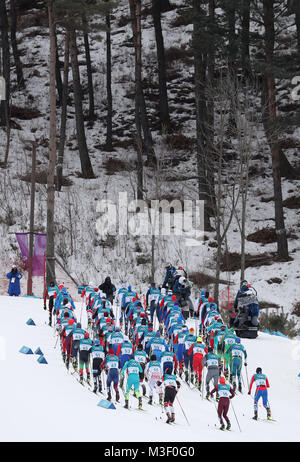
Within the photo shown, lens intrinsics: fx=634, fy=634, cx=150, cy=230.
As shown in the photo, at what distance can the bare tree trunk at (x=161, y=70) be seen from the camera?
39.7 m

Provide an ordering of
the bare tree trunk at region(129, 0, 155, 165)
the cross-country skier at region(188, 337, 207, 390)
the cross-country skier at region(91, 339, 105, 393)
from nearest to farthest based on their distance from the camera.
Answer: the cross-country skier at region(91, 339, 105, 393) < the cross-country skier at region(188, 337, 207, 390) < the bare tree trunk at region(129, 0, 155, 165)

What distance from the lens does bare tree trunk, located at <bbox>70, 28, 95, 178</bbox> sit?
35000 millimetres

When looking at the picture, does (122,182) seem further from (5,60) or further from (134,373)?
(134,373)

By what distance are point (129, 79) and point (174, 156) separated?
1021 centimetres

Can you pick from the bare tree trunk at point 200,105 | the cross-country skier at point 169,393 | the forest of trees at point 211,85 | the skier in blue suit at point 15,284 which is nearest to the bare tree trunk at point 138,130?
the forest of trees at point 211,85

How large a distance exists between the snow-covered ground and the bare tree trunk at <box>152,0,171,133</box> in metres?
24.6

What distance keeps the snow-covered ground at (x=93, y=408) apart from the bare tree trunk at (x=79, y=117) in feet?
60.1

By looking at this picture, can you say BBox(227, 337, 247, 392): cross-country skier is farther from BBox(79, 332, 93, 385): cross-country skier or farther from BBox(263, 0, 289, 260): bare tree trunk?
BBox(263, 0, 289, 260): bare tree trunk

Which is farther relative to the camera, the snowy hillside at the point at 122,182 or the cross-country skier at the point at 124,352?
the snowy hillside at the point at 122,182

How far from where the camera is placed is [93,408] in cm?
1227

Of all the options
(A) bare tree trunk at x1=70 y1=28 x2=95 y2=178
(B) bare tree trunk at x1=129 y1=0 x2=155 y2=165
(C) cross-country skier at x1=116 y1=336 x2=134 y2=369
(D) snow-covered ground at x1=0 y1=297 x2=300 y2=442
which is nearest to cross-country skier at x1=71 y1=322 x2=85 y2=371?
(D) snow-covered ground at x1=0 y1=297 x2=300 y2=442

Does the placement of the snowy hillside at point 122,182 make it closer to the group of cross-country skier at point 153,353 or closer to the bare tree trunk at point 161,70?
the bare tree trunk at point 161,70

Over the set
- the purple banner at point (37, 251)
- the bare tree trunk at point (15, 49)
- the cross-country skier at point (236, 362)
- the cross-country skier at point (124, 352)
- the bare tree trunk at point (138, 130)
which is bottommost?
the cross-country skier at point (236, 362)
